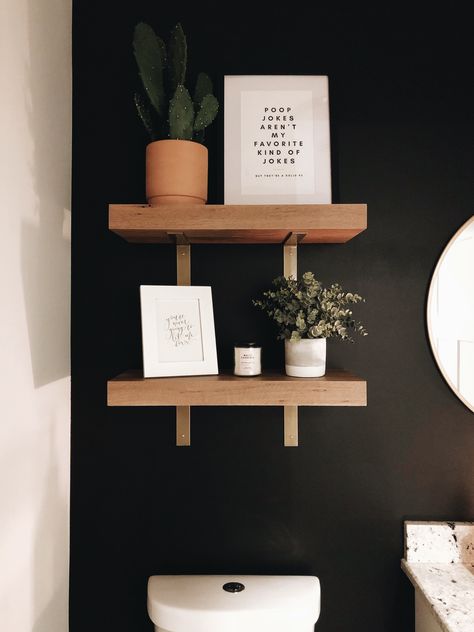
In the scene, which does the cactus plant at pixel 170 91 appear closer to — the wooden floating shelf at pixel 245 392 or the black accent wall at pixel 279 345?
the black accent wall at pixel 279 345

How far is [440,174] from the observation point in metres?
1.47

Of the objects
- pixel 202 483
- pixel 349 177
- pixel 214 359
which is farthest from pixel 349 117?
pixel 202 483

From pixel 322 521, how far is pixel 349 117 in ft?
3.94

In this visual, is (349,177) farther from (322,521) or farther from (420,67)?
(322,521)

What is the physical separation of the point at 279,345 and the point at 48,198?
0.76 meters

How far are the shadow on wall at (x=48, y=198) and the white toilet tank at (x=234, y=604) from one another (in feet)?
2.18

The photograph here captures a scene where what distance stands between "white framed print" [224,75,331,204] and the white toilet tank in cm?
106

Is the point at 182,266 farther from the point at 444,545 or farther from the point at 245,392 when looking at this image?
the point at 444,545

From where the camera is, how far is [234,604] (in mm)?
1281

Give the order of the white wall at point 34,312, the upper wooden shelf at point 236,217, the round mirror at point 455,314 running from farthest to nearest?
the round mirror at point 455,314, the upper wooden shelf at point 236,217, the white wall at point 34,312

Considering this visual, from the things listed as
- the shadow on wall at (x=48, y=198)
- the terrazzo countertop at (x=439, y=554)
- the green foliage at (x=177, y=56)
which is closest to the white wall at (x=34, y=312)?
the shadow on wall at (x=48, y=198)

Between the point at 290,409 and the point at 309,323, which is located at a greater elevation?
the point at 309,323

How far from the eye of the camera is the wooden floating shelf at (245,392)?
1209mm

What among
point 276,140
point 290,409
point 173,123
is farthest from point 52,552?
point 276,140
